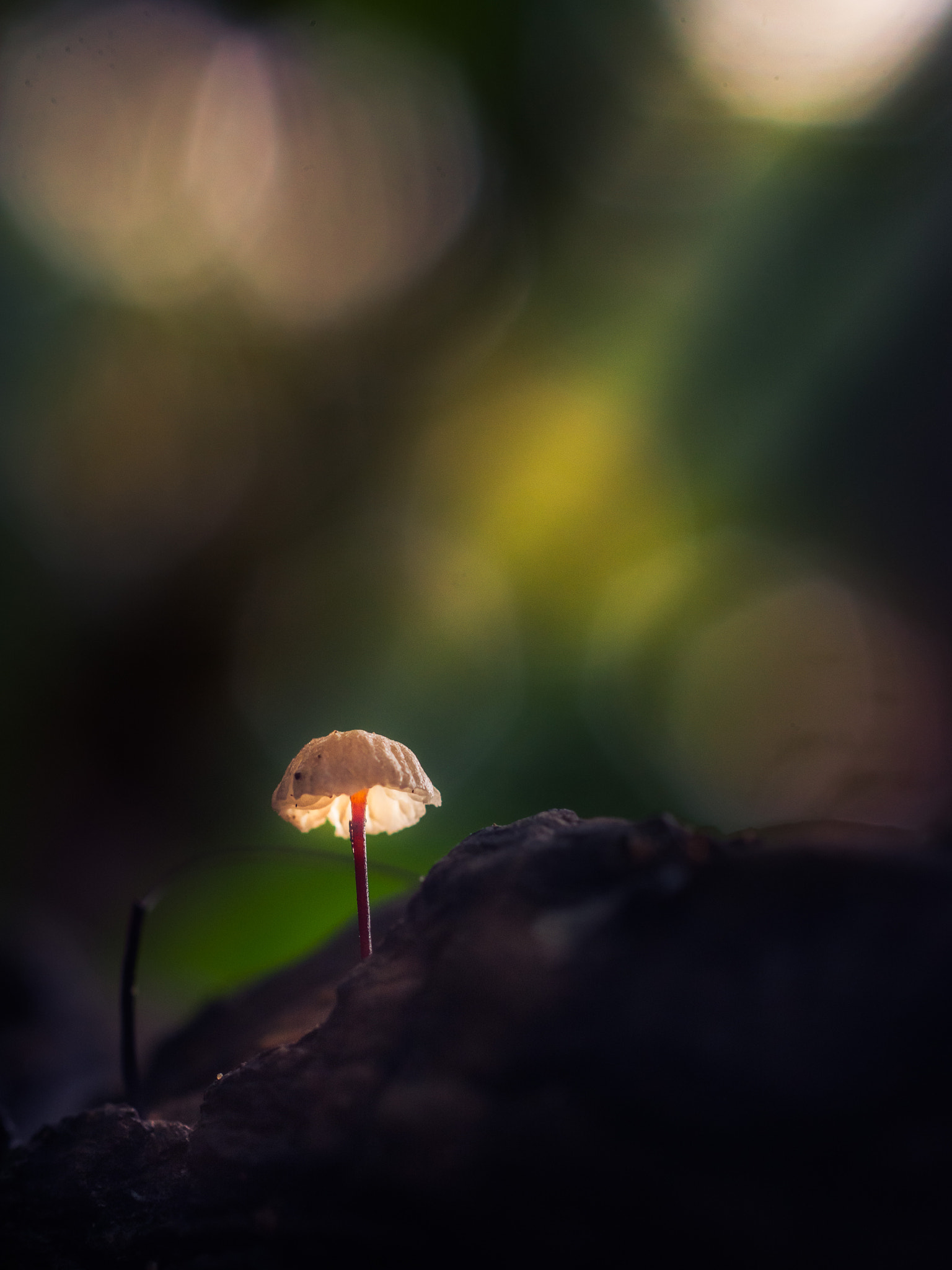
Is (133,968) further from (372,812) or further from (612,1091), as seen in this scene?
(612,1091)

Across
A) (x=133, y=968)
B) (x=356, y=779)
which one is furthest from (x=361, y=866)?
(x=133, y=968)

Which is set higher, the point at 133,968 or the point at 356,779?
the point at 356,779

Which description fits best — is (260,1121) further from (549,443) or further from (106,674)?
(106,674)

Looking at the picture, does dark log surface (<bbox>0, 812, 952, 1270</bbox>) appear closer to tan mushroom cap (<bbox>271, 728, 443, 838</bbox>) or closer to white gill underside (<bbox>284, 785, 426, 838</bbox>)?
tan mushroom cap (<bbox>271, 728, 443, 838</bbox>)

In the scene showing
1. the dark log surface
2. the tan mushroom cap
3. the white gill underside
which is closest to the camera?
the dark log surface

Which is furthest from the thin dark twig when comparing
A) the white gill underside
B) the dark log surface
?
the dark log surface

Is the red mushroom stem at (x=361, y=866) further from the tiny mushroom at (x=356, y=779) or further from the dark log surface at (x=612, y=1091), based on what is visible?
the dark log surface at (x=612, y=1091)
